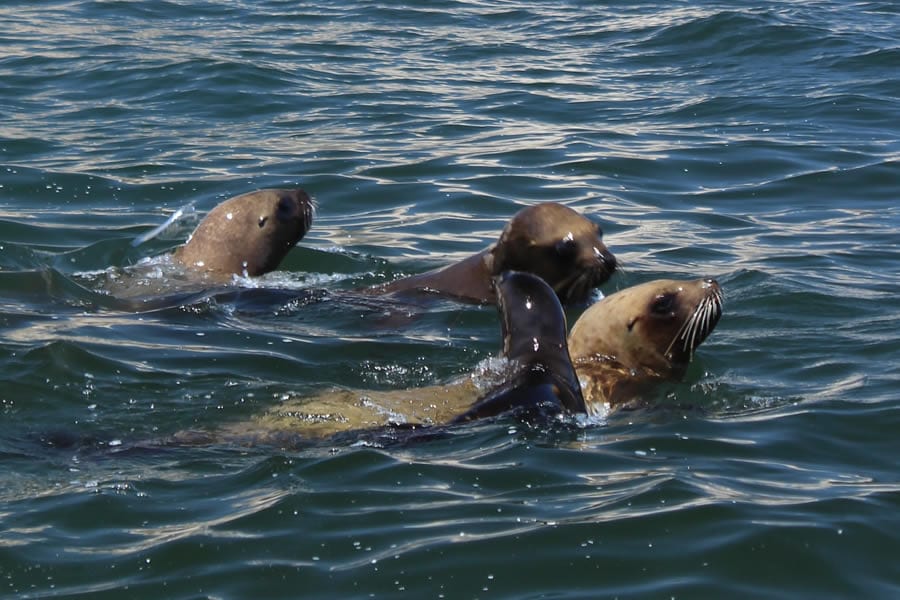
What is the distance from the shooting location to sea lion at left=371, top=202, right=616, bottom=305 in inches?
318

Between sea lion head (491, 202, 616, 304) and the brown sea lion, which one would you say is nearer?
the brown sea lion

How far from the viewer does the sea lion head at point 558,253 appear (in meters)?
8.08

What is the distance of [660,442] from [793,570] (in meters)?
1.29

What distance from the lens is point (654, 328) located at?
23.0 feet

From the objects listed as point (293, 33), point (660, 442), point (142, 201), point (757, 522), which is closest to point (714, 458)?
point (660, 442)

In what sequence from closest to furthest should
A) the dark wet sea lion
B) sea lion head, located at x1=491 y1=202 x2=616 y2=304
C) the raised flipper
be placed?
the raised flipper → the dark wet sea lion → sea lion head, located at x1=491 y1=202 x2=616 y2=304

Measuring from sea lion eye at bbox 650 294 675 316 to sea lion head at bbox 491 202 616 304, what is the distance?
3.53 ft

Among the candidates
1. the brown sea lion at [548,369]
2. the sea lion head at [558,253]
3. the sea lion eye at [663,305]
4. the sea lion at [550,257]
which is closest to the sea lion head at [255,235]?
the sea lion at [550,257]

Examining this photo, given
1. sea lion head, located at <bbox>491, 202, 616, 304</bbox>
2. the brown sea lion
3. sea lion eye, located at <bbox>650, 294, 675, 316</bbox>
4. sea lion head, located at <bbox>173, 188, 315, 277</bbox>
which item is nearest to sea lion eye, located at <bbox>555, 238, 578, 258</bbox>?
sea lion head, located at <bbox>491, 202, 616, 304</bbox>

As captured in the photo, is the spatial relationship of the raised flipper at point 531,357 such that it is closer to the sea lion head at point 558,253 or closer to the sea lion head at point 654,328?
the sea lion head at point 654,328

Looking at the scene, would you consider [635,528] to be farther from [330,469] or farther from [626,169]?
[626,169]

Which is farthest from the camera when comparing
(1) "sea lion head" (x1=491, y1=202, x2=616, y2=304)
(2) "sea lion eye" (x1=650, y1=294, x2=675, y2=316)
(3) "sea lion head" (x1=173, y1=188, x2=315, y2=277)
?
(3) "sea lion head" (x1=173, y1=188, x2=315, y2=277)

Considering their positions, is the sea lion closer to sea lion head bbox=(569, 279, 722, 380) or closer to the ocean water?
the ocean water

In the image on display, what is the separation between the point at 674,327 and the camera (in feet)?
22.8
